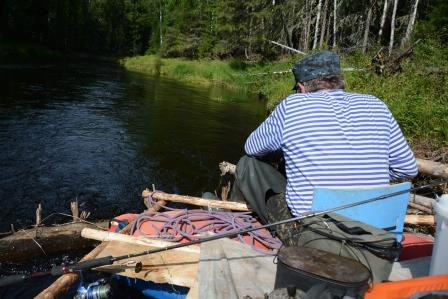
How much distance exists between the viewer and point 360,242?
9.94 feet

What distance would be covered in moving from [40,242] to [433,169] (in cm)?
574

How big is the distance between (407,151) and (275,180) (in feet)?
3.87

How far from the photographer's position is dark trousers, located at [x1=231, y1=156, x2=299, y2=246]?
155 inches

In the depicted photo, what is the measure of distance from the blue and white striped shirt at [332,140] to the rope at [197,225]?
0.89 metres

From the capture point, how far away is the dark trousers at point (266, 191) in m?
3.93

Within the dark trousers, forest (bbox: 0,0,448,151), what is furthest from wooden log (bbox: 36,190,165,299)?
forest (bbox: 0,0,448,151)

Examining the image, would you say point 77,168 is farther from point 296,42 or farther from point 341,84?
point 296,42

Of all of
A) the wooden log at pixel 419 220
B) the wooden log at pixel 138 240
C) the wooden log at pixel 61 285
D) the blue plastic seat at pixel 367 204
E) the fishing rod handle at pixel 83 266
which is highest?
the blue plastic seat at pixel 367 204

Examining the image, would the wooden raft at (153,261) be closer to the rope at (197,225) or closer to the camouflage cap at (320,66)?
the rope at (197,225)

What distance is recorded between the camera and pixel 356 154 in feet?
10.4

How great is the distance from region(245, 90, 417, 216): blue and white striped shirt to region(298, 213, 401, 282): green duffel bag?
276mm

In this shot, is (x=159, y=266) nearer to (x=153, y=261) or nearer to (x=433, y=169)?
(x=153, y=261)

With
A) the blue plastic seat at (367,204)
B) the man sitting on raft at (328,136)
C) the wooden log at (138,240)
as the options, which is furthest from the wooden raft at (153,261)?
the blue plastic seat at (367,204)

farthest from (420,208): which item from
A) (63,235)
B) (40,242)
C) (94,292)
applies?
(40,242)
